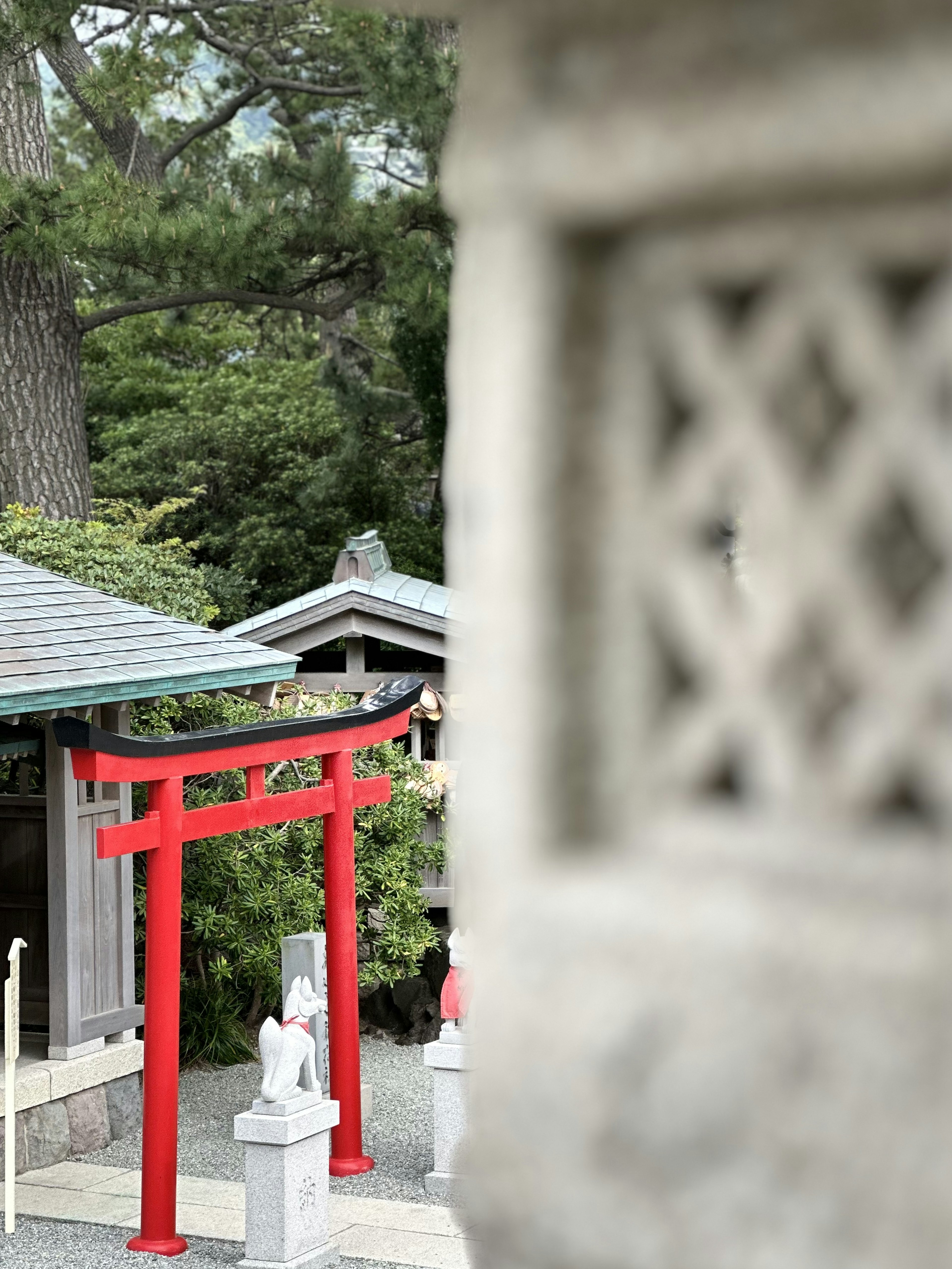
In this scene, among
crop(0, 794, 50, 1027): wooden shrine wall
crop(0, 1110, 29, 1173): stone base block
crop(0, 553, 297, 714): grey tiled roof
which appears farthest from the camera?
crop(0, 794, 50, 1027): wooden shrine wall

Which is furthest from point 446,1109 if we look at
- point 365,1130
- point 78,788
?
point 78,788

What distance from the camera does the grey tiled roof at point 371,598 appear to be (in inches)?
459

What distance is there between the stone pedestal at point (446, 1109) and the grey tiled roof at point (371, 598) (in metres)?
4.37

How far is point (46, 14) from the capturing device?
1138 cm

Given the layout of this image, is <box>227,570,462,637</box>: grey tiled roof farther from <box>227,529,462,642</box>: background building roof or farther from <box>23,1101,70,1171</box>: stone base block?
<box>23,1101,70,1171</box>: stone base block

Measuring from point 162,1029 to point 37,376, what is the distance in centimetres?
907

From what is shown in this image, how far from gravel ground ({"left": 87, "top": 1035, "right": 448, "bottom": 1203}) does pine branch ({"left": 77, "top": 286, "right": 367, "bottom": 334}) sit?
7.14 metres

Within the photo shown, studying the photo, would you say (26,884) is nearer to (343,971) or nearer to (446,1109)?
(343,971)

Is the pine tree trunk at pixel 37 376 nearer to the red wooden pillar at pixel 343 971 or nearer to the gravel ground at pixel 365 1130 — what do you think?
the gravel ground at pixel 365 1130

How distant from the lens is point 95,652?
770 cm

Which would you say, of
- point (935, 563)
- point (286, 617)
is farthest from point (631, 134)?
point (286, 617)

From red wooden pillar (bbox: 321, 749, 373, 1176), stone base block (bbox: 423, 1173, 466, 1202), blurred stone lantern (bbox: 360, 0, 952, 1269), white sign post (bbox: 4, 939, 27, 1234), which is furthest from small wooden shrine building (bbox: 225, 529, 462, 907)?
blurred stone lantern (bbox: 360, 0, 952, 1269)

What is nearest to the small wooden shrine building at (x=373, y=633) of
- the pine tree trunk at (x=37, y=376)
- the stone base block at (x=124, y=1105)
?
the pine tree trunk at (x=37, y=376)

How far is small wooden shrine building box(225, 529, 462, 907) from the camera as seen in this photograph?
11.6 m
